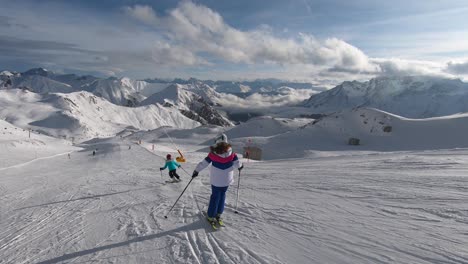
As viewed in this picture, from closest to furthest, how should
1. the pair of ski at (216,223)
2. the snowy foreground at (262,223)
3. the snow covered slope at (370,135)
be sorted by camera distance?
the snowy foreground at (262,223), the pair of ski at (216,223), the snow covered slope at (370,135)

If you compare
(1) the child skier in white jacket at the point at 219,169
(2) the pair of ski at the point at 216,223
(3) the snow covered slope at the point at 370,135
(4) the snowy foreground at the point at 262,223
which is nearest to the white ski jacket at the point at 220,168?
(1) the child skier in white jacket at the point at 219,169

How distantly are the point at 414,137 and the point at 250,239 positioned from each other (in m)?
58.8

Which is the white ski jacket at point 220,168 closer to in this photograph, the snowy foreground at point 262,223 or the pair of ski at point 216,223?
the pair of ski at point 216,223

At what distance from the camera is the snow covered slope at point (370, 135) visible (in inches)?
2095

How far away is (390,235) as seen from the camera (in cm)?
734

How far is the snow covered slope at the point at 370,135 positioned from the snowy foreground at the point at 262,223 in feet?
137

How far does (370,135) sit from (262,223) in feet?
200

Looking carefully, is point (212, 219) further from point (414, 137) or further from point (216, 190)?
point (414, 137)

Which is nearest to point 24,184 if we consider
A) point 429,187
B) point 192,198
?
point 192,198

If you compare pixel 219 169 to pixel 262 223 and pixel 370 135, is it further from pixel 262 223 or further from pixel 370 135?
pixel 370 135

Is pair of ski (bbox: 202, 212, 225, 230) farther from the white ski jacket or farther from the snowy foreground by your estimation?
the white ski jacket

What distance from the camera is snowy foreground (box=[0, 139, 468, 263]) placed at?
6703mm

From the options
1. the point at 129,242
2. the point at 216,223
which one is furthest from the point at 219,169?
the point at 129,242

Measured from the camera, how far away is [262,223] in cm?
859
